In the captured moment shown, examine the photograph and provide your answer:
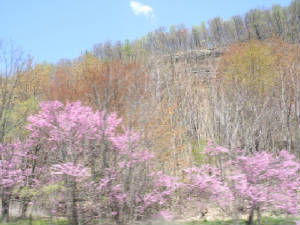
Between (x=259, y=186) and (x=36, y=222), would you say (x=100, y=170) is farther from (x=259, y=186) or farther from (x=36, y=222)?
(x=259, y=186)

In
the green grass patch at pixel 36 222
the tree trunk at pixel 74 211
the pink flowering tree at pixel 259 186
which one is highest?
the pink flowering tree at pixel 259 186

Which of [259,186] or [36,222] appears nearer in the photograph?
[259,186]

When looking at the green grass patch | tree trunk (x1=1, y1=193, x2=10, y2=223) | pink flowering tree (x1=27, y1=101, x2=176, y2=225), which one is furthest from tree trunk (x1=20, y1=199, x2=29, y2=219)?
pink flowering tree (x1=27, y1=101, x2=176, y2=225)

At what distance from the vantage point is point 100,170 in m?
6.85

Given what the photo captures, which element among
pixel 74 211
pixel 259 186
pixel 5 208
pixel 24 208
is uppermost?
pixel 259 186

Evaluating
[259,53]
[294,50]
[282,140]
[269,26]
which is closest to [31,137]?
[282,140]

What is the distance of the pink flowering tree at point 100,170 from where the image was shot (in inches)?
255

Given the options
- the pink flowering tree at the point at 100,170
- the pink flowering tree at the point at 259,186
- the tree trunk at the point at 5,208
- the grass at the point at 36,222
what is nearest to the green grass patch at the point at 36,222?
the grass at the point at 36,222

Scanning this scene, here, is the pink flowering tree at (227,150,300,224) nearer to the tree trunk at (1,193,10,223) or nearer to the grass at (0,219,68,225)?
the grass at (0,219,68,225)

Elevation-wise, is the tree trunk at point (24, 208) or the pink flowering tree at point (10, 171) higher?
the pink flowering tree at point (10, 171)

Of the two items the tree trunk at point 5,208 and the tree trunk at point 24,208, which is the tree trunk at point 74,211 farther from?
the tree trunk at point 5,208

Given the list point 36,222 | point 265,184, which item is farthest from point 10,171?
point 265,184

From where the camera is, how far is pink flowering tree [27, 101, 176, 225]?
6.48 meters

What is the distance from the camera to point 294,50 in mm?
21359
